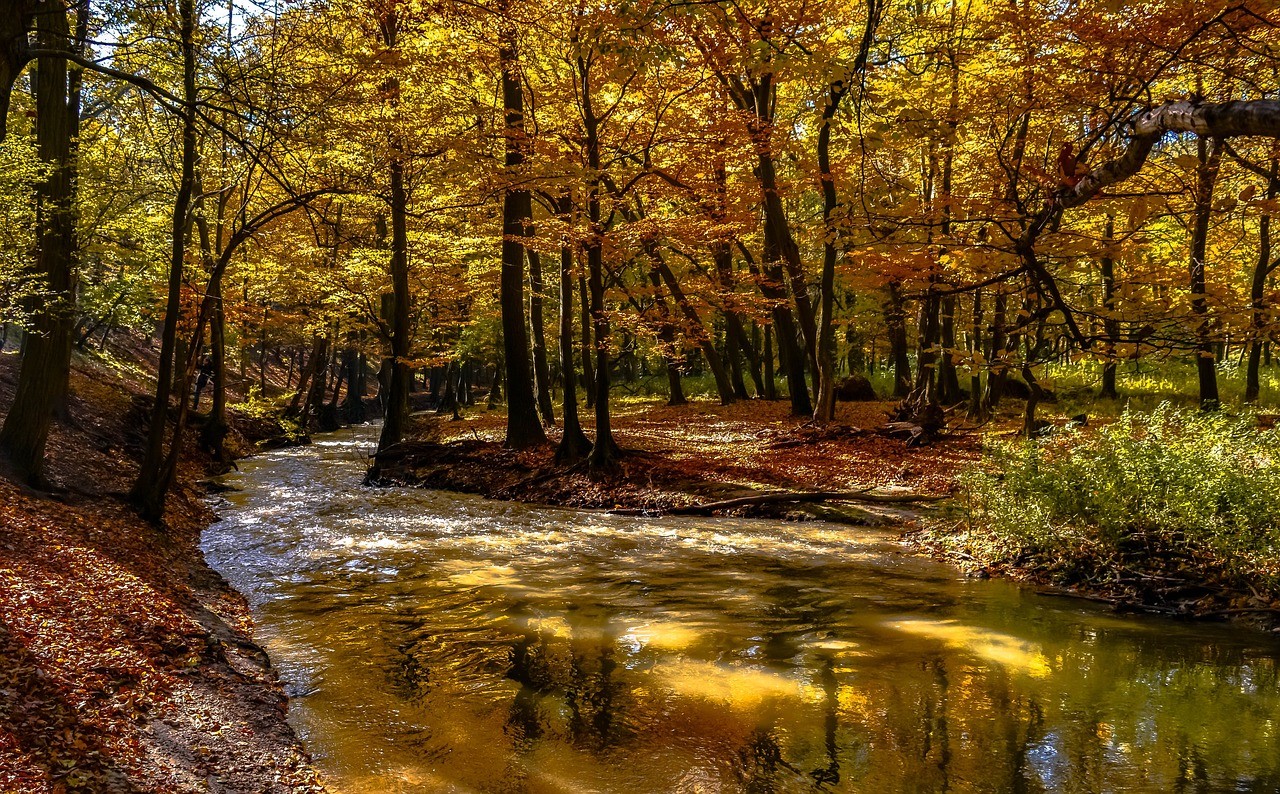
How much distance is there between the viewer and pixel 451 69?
14164 mm

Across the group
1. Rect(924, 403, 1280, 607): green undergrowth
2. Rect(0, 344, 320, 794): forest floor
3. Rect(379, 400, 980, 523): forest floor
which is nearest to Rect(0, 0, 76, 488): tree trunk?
Rect(0, 344, 320, 794): forest floor

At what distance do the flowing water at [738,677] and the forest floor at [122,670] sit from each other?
0.33 metres

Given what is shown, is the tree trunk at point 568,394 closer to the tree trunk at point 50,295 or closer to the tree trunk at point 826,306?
the tree trunk at point 826,306

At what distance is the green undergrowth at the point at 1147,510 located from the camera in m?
6.59

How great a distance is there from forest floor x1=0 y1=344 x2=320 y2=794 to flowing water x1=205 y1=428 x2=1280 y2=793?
1.10 feet

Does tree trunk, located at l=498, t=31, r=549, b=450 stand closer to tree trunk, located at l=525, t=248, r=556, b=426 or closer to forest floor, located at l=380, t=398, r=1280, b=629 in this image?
forest floor, located at l=380, t=398, r=1280, b=629

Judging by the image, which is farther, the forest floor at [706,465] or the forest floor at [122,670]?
the forest floor at [706,465]

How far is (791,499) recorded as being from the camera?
1165 cm

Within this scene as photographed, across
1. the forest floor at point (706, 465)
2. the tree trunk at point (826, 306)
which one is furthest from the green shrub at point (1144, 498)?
the tree trunk at point (826, 306)

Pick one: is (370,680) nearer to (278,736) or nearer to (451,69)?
(278,736)

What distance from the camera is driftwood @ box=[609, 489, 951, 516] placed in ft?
37.0

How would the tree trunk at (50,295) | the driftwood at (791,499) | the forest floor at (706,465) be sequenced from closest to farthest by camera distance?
the tree trunk at (50,295), the driftwood at (791,499), the forest floor at (706,465)

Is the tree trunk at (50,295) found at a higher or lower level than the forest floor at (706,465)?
higher

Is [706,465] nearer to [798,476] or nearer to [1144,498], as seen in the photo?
[798,476]
